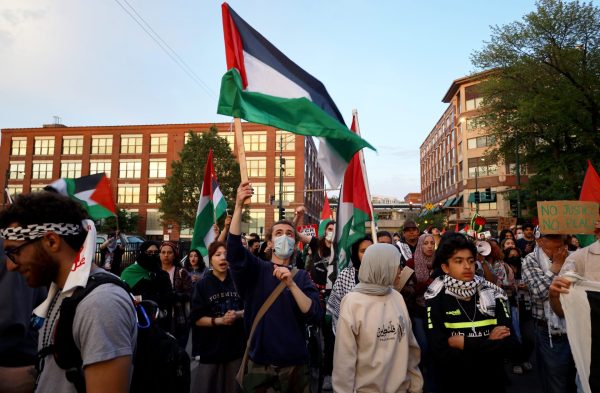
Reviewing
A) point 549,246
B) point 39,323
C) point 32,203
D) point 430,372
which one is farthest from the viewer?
point 430,372

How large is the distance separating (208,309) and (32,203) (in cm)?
282

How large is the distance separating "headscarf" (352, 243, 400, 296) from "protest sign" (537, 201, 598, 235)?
1799mm

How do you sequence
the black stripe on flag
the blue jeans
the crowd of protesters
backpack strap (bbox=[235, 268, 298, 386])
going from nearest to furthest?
1. the black stripe on flag
2. the crowd of protesters
3. backpack strap (bbox=[235, 268, 298, 386])
4. the blue jeans

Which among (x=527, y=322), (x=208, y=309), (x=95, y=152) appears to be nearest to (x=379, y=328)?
(x=208, y=309)

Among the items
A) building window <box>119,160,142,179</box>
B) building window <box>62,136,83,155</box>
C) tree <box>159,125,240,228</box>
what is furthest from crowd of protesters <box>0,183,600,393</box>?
building window <box>62,136,83,155</box>

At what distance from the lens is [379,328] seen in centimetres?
323

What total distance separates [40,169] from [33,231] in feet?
233

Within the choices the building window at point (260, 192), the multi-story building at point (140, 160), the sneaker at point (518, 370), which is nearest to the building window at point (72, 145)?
the multi-story building at point (140, 160)

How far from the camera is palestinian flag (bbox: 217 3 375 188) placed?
4.04m

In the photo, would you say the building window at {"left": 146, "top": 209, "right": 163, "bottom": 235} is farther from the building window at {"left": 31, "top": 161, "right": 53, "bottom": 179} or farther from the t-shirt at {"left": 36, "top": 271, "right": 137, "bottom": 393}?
the t-shirt at {"left": 36, "top": 271, "right": 137, "bottom": 393}

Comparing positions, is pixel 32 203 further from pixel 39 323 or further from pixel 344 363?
pixel 344 363

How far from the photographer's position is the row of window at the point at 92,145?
61750 mm

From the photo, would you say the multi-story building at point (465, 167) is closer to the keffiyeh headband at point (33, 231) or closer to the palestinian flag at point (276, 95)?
the palestinian flag at point (276, 95)

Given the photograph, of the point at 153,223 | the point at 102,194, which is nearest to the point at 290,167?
the point at 153,223
